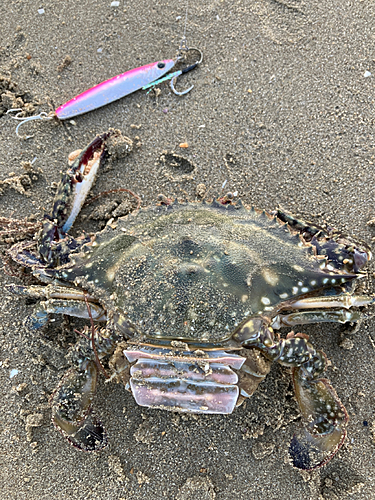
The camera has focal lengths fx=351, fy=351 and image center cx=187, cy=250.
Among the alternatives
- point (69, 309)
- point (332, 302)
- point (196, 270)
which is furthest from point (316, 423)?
point (69, 309)

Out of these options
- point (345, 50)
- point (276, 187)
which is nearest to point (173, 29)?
→ point (345, 50)

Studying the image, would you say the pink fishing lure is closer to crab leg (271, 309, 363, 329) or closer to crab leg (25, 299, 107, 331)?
crab leg (25, 299, 107, 331)

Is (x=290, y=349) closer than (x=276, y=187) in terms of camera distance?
Yes

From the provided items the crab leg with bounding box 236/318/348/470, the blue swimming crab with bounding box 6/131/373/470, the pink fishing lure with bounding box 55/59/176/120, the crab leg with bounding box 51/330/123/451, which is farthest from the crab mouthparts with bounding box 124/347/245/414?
the pink fishing lure with bounding box 55/59/176/120

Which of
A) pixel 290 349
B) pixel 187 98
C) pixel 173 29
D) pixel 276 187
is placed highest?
pixel 173 29

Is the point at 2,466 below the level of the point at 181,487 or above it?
above

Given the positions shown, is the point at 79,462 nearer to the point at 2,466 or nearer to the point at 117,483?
the point at 117,483

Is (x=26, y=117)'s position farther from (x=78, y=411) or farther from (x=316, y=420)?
(x=316, y=420)
